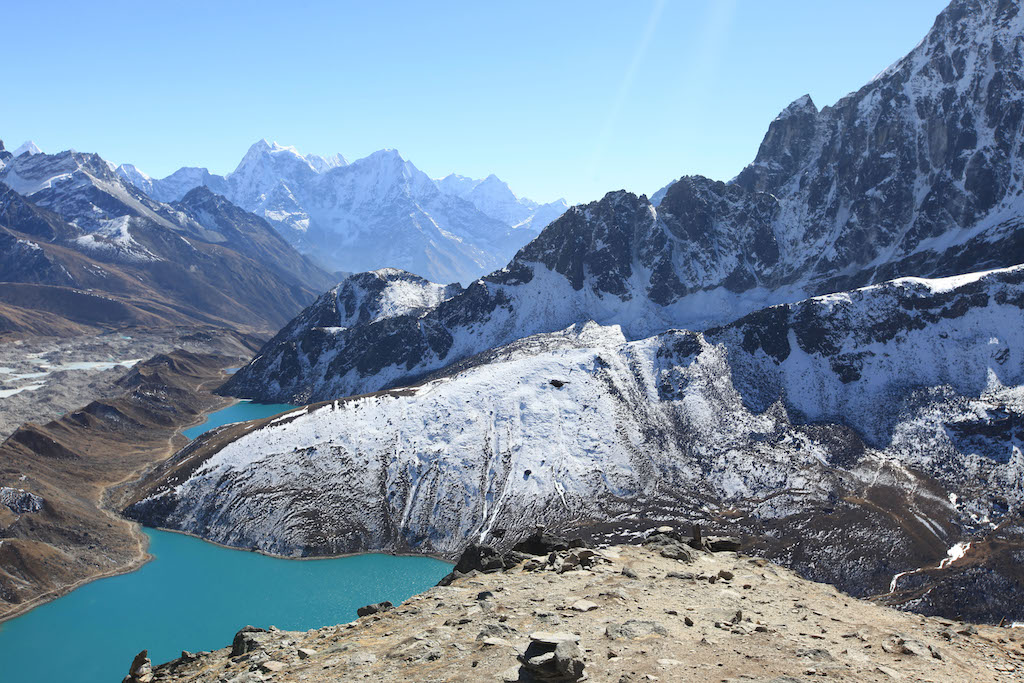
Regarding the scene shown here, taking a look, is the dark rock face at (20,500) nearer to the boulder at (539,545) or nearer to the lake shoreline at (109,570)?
the lake shoreline at (109,570)

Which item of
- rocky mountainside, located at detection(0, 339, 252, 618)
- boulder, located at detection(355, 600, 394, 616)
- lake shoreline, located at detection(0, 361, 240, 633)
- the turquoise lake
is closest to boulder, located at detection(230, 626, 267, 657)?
boulder, located at detection(355, 600, 394, 616)

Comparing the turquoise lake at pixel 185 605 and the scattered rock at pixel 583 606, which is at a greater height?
the scattered rock at pixel 583 606

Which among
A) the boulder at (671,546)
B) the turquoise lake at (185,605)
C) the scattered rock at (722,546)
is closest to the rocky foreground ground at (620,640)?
the boulder at (671,546)

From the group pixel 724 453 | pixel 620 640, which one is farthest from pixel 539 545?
pixel 724 453

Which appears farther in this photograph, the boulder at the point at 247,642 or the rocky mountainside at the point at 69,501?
the rocky mountainside at the point at 69,501

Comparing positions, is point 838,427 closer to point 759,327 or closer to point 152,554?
point 759,327

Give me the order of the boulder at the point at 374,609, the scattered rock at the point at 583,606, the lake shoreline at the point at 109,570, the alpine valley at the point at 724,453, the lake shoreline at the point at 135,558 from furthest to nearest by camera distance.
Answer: the alpine valley at the point at 724,453 < the lake shoreline at the point at 135,558 < the lake shoreline at the point at 109,570 < the boulder at the point at 374,609 < the scattered rock at the point at 583,606
